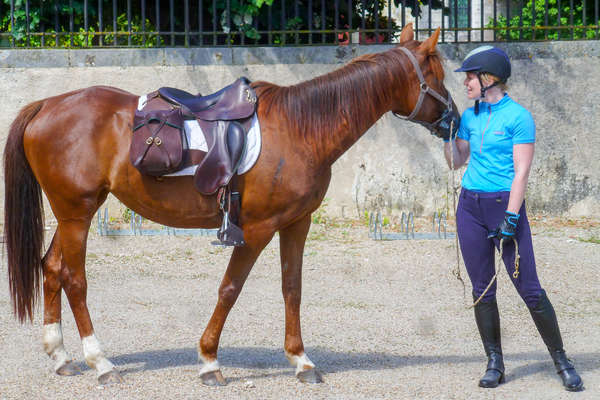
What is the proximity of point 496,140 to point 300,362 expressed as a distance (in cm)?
172

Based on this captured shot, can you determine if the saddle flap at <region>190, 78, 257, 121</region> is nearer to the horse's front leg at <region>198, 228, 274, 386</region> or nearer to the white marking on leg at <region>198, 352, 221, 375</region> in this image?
the horse's front leg at <region>198, 228, 274, 386</region>

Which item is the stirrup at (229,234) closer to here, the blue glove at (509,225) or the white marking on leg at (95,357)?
the white marking on leg at (95,357)

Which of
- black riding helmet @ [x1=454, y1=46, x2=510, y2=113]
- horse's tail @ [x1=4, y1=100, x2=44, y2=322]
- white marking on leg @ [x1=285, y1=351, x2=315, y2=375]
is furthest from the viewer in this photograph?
horse's tail @ [x1=4, y1=100, x2=44, y2=322]

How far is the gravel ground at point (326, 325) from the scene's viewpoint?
14.8ft

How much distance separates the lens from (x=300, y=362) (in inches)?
184

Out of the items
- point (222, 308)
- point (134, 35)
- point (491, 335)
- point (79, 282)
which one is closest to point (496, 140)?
point (491, 335)

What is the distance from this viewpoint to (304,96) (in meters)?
4.53

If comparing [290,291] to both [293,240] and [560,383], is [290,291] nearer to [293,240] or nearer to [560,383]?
[293,240]

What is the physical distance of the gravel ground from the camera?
451 cm

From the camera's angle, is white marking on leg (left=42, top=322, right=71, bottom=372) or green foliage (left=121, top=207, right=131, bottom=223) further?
green foliage (left=121, top=207, right=131, bottom=223)

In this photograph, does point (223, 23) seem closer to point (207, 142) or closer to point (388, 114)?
point (388, 114)

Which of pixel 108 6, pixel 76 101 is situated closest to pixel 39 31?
pixel 108 6

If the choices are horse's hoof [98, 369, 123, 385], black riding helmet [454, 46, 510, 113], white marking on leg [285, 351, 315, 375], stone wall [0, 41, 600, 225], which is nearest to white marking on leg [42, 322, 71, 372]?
horse's hoof [98, 369, 123, 385]

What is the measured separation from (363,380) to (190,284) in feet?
8.89
